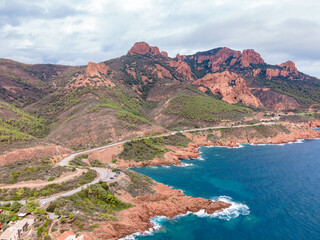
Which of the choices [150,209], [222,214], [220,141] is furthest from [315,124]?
[150,209]

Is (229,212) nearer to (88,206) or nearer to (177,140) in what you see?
(88,206)

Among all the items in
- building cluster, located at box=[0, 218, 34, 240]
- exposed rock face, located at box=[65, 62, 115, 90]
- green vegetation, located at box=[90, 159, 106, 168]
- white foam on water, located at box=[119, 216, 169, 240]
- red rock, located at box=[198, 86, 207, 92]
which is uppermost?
exposed rock face, located at box=[65, 62, 115, 90]

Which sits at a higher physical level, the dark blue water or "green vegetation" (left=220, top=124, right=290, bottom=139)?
"green vegetation" (left=220, top=124, right=290, bottom=139)

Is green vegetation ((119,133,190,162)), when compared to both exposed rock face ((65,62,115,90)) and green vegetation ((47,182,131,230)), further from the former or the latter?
exposed rock face ((65,62,115,90))

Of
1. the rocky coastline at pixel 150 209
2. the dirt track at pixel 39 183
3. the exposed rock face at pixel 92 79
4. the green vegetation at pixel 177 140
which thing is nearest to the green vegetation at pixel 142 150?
the green vegetation at pixel 177 140

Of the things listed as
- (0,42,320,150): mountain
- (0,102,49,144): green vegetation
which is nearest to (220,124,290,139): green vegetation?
Result: (0,42,320,150): mountain
